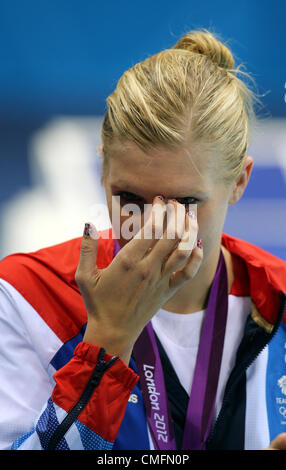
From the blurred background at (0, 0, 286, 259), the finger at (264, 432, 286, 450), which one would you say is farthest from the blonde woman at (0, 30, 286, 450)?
the blurred background at (0, 0, 286, 259)

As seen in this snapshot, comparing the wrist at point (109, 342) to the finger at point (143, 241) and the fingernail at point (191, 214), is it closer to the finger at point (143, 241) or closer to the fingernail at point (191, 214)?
the finger at point (143, 241)

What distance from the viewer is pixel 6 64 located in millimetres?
3070

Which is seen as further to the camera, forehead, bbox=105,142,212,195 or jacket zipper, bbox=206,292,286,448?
jacket zipper, bbox=206,292,286,448

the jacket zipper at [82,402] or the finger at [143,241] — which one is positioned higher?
the finger at [143,241]

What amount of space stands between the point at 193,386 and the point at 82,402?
16.1 inches

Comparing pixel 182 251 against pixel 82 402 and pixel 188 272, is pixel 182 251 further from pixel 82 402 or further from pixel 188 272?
pixel 82 402

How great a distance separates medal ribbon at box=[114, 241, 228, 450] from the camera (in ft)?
4.74

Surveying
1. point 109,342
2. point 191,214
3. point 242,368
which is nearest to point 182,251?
point 191,214

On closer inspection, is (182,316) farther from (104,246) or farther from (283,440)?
(283,440)

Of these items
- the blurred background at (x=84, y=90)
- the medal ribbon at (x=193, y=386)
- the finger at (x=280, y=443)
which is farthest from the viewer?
the blurred background at (x=84, y=90)

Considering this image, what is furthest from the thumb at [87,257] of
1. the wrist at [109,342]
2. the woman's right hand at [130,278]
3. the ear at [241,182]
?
the ear at [241,182]

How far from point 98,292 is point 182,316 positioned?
45 centimetres

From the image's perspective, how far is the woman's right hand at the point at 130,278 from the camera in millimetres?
1207

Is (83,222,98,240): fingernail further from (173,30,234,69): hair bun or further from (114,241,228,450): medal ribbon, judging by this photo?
(173,30,234,69): hair bun
